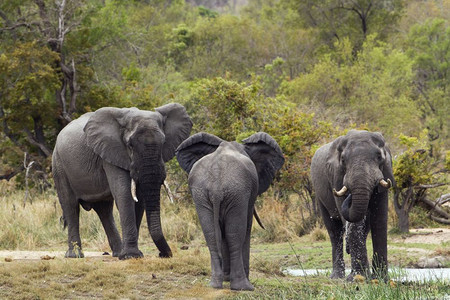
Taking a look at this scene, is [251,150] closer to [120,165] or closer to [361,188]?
[361,188]

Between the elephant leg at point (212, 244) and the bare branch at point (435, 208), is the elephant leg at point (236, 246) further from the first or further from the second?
the bare branch at point (435, 208)

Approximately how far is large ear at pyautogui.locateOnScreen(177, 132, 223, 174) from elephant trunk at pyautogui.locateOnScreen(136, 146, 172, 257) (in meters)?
1.20

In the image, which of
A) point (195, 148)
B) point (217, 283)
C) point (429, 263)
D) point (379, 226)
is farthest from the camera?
point (429, 263)

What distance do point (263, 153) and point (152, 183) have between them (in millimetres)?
1870

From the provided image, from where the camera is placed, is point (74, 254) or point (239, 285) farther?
point (74, 254)

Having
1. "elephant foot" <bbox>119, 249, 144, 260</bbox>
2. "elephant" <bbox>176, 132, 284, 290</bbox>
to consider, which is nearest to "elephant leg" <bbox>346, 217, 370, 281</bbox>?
"elephant" <bbox>176, 132, 284, 290</bbox>

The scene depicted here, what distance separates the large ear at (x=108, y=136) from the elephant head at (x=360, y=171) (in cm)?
309

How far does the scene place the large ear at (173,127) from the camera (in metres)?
12.3

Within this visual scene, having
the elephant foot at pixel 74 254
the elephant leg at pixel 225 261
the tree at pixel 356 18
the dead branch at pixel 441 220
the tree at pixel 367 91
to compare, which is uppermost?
the tree at pixel 356 18

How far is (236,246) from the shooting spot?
30.1ft

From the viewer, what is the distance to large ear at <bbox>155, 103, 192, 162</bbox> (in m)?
12.3

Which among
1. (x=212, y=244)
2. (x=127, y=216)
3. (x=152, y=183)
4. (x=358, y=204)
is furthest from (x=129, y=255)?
(x=358, y=204)

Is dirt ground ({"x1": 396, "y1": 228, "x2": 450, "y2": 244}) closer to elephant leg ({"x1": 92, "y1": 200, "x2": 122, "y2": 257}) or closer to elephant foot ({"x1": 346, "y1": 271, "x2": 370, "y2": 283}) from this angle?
elephant foot ({"x1": 346, "y1": 271, "x2": 370, "y2": 283})

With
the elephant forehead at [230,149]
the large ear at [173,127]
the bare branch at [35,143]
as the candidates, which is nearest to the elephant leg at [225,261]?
the elephant forehead at [230,149]
